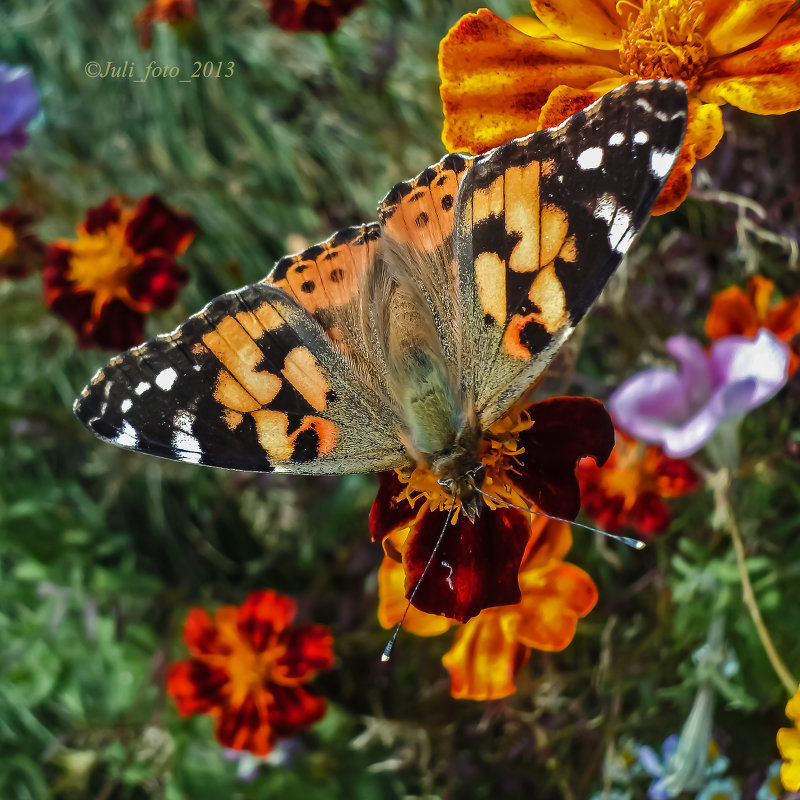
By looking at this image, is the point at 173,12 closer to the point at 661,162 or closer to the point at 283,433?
the point at 283,433

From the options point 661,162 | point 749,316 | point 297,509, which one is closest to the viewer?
point 661,162

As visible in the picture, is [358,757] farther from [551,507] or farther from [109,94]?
[109,94]

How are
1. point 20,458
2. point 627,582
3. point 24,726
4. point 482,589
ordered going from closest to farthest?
point 482,589
point 627,582
point 24,726
point 20,458

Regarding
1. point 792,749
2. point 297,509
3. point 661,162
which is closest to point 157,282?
point 297,509

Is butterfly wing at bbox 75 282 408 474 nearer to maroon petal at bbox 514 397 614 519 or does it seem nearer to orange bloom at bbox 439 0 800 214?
maroon petal at bbox 514 397 614 519

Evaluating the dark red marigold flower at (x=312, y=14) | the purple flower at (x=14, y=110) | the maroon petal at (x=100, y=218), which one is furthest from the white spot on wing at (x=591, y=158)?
the purple flower at (x=14, y=110)

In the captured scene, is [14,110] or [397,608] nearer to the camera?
[397,608]

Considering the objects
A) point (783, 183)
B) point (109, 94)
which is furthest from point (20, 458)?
point (783, 183)
